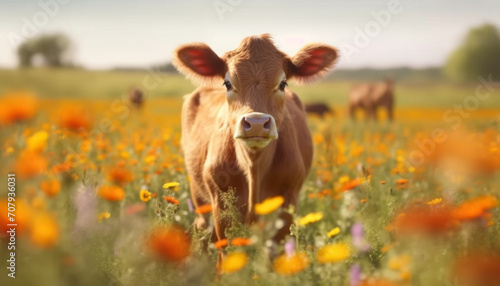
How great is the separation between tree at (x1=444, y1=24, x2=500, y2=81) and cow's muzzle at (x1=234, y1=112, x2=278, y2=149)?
5453 cm

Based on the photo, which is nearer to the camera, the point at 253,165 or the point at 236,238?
the point at 236,238

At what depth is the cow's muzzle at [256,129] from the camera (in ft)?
11.5

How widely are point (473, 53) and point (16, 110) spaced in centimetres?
6340

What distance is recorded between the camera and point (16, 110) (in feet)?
9.63

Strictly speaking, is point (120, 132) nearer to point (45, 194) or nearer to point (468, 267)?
point (45, 194)

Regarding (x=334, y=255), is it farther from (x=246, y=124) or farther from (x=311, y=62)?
(x=311, y=62)

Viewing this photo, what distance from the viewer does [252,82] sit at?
13.5 feet

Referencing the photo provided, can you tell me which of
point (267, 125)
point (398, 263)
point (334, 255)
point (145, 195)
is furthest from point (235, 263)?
point (267, 125)

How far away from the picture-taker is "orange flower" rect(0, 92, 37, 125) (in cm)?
291

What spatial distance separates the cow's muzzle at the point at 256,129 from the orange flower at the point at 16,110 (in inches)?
54.3

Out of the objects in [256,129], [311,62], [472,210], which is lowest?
[472,210]

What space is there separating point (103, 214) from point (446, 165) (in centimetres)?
287

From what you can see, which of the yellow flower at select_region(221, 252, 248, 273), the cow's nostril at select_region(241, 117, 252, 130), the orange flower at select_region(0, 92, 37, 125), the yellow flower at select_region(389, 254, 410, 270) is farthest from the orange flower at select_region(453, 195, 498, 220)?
the orange flower at select_region(0, 92, 37, 125)

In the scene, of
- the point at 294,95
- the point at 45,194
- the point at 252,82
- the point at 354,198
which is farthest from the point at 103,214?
the point at 294,95
